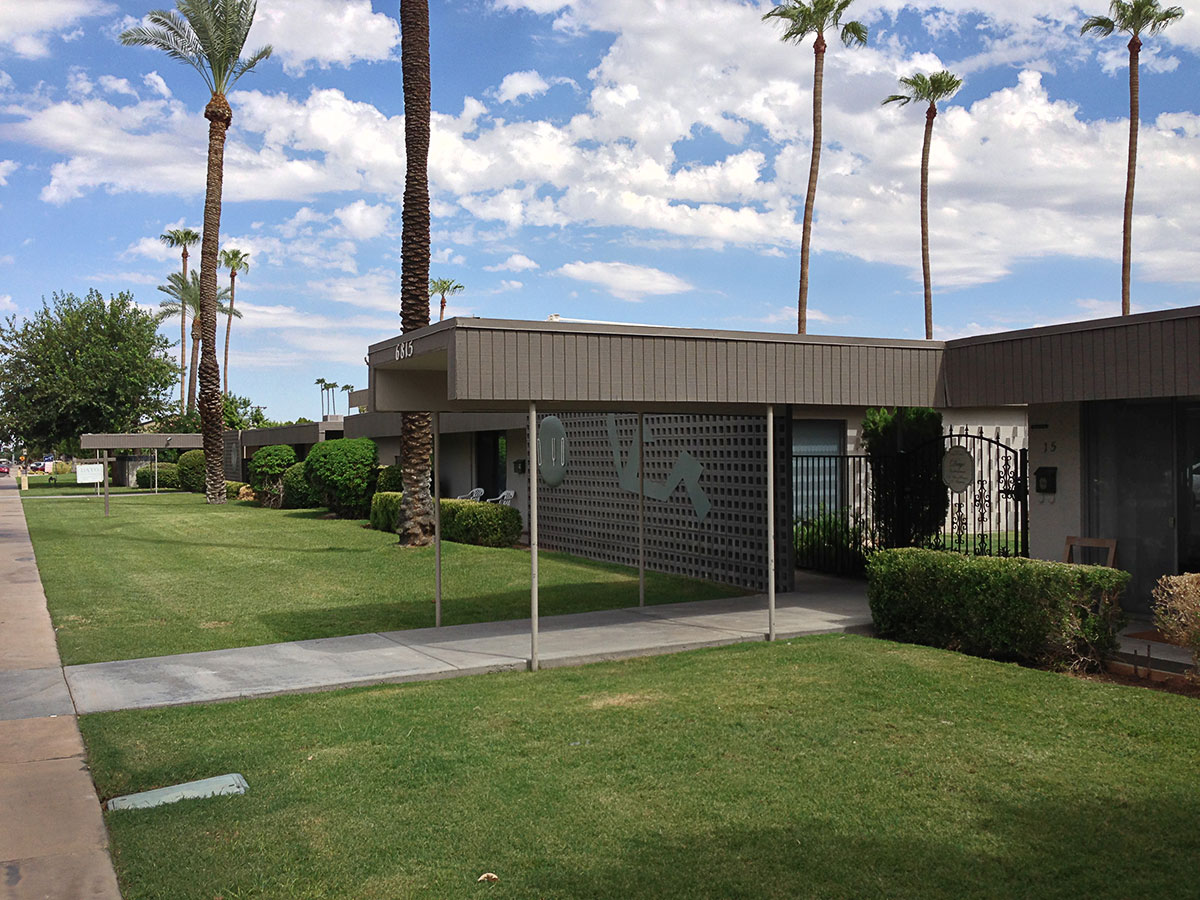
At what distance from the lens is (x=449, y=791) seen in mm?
5453

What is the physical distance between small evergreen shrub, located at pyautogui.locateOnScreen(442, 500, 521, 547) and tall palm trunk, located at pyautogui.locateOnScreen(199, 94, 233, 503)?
49.1 feet

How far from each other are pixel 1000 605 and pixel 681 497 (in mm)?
6635

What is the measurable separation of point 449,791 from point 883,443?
1036 centimetres

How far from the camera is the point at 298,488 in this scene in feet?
96.0

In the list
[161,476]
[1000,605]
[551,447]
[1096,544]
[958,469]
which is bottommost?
[1000,605]

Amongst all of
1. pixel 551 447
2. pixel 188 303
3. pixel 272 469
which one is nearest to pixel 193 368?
pixel 188 303

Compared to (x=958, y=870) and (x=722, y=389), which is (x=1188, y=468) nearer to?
(x=722, y=389)

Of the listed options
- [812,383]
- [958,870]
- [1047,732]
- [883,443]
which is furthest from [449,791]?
[883,443]

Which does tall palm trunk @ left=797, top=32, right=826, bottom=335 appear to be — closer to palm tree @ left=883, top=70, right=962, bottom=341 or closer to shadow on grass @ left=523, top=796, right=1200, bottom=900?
palm tree @ left=883, top=70, right=962, bottom=341

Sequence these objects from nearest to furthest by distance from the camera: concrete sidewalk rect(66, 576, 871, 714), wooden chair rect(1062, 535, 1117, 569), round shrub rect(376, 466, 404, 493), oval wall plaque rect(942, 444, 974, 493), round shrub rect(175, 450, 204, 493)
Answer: concrete sidewalk rect(66, 576, 871, 714), wooden chair rect(1062, 535, 1117, 569), oval wall plaque rect(942, 444, 974, 493), round shrub rect(376, 466, 404, 493), round shrub rect(175, 450, 204, 493)

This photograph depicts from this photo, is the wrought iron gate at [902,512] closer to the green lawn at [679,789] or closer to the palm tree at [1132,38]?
the green lawn at [679,789]

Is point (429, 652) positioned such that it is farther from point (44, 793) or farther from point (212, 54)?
point (212, 54)

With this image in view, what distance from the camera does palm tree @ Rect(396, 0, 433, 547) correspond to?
18.1m

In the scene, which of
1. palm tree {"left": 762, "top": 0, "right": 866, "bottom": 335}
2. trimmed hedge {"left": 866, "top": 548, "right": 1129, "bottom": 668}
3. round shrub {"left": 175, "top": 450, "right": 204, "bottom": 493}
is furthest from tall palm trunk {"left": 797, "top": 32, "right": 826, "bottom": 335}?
round shrub {"left": 175, "top": 450, "right": 204, "bottom": 493}
